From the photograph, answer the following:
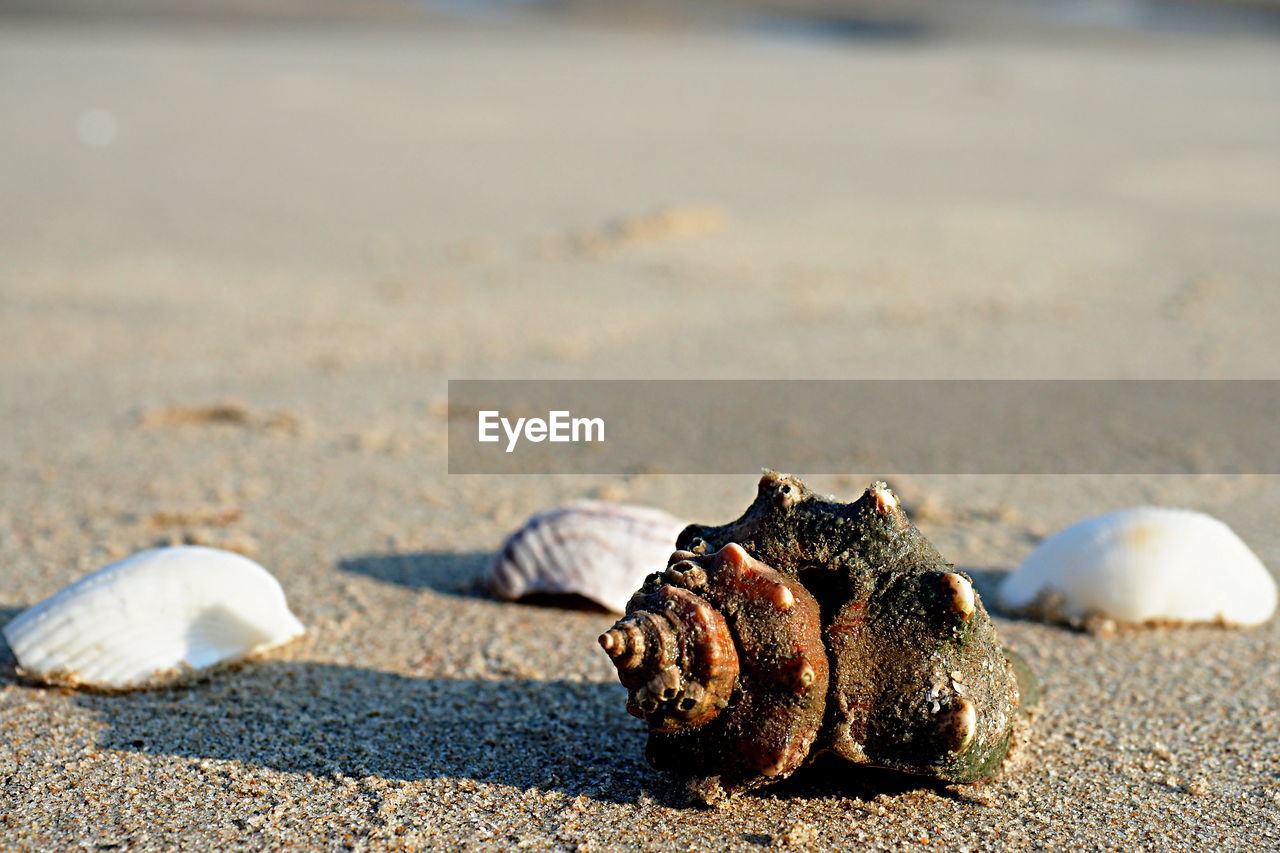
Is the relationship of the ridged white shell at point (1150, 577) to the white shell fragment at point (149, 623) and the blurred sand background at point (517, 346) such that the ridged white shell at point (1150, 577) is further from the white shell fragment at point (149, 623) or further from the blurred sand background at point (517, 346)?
the white shell fragment at point (149, 623)

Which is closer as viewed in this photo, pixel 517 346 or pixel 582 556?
pixel 582 556

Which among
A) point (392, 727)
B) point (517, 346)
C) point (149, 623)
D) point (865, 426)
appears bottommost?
point (392, 727)

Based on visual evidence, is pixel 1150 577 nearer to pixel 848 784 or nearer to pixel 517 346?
pixel 848 784

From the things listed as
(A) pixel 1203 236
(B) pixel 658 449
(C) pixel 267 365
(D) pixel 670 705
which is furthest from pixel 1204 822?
(A) pixel 1203 236

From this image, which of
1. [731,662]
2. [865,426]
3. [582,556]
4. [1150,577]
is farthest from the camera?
[865,426]

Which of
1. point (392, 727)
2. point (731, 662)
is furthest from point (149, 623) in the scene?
point (731, 662)

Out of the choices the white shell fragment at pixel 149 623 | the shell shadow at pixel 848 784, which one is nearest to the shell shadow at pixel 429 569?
the white shell fragment at pixel 149 623

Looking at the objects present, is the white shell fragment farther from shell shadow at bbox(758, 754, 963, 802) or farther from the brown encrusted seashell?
shell shadow at bbox(758, 754, 963, 802)

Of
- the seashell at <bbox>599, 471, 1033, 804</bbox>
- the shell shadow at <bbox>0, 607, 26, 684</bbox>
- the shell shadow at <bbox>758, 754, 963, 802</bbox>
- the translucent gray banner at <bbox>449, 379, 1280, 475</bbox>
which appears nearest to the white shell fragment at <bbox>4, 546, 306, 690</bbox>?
the shell shadow at <bbox>0, 607, 26, 684</bbox>
